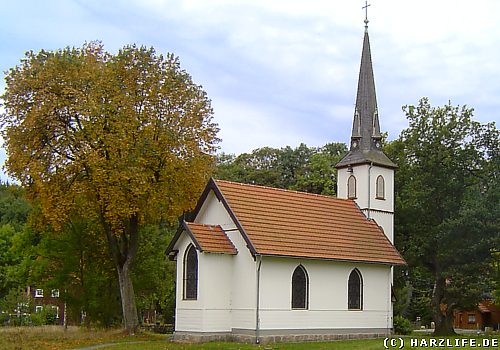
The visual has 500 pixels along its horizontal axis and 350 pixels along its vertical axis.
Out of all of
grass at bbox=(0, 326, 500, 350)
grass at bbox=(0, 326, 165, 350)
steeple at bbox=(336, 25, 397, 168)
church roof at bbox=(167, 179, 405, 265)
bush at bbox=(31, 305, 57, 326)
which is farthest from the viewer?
bush at bbox=(31, 305, 57, 326)

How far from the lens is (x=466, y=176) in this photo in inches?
1563

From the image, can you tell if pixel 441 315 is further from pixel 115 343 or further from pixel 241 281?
pixel 115 343

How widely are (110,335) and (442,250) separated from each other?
58.2ft

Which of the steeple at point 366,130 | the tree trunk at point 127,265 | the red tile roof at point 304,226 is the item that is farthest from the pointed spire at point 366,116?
the tree trunk at point 127,265

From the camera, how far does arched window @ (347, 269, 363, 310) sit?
34125 millimetres

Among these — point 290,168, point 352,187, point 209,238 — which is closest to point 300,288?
point 209,238

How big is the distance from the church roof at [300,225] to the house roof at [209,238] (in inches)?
7.4

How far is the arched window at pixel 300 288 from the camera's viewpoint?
31734 millimetres

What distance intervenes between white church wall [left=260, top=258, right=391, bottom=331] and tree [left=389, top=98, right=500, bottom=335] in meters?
4.81

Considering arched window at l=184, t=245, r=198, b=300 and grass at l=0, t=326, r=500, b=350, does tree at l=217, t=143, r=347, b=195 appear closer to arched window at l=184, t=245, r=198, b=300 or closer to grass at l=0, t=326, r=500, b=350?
grass at l=0, t=326, r=500, b=350

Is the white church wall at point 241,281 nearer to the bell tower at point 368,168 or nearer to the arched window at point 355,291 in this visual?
the arched window at point 355,291

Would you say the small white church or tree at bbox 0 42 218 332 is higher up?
tree at bbox 0 42 218 332

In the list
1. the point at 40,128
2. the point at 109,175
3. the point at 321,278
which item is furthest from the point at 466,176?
the point at 40,128

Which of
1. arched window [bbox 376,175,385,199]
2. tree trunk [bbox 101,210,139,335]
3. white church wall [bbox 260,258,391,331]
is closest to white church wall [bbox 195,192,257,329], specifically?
white church wall [bbox 260,258,391,331]
